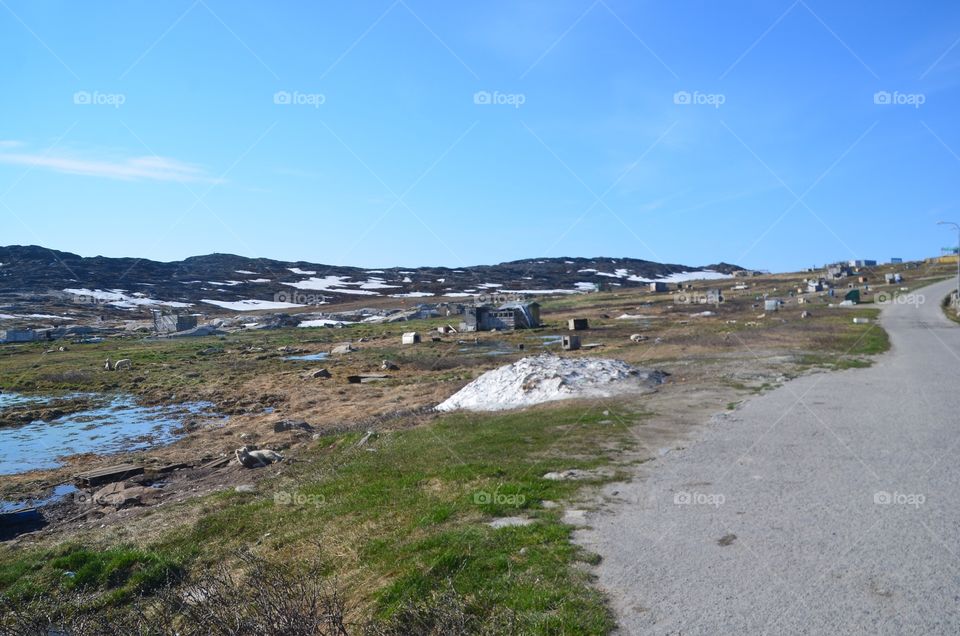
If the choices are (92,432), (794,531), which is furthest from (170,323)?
(794,531)

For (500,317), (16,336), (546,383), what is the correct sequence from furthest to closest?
(16,336), (500,317), (546,383)

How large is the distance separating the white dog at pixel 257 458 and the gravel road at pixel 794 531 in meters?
9.20

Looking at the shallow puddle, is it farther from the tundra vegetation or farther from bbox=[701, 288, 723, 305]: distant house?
bbox=[701, 288, 723, 305]: distant house

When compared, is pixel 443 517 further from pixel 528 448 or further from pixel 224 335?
pixel 224 335

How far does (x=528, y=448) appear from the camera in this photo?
12906mm

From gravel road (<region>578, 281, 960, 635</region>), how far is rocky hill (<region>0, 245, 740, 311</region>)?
12014cm

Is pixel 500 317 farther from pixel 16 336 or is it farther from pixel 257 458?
pixel 16 336

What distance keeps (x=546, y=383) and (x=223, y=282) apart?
155 metres

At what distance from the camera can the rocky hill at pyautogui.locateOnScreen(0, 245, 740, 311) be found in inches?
4875

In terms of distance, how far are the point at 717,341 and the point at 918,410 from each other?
20.7 meters

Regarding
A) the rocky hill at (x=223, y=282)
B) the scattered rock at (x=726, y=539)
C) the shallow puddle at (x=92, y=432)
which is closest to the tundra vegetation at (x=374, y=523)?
the shallow puddle at (x=92, y=432)

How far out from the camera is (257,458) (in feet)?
48.8

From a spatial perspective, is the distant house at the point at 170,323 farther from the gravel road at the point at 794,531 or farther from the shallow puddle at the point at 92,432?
the gravel road at the point at 794,531

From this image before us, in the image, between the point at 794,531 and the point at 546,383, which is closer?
the point at 794,531
